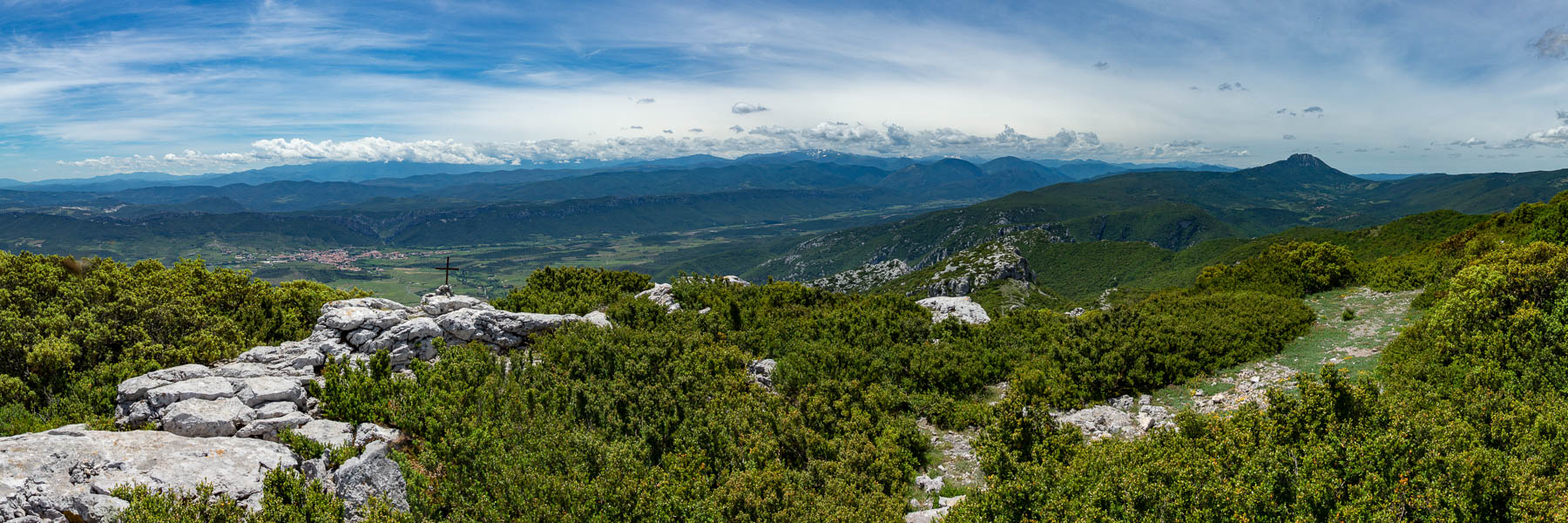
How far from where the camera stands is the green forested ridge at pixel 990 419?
11141 millimetres

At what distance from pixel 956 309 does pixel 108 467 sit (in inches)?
1388

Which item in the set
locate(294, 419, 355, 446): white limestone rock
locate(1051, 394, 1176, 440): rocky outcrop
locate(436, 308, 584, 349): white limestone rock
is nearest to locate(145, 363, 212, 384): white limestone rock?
locate(294, 419, 355, 446): white limestone rock

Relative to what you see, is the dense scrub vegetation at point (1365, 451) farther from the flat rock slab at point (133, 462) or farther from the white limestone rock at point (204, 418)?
the white limestone rock at point (204, 418)

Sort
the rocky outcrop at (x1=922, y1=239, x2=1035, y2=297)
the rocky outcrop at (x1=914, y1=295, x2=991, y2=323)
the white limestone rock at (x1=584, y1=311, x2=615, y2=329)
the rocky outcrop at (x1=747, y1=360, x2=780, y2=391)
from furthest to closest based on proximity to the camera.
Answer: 1. the rocky outcrop at (x1=922, y1=239, x2=1035, y2=297)
2. the rocky outcrop at (x1=914, y1=295, x2=991, y2=323)
3. the white limestone rock at (x1=584, y1=311, x2=615, y2=329)
4. the rocky outcrop at (x1=747, y1=360, x2=780, y2=391)

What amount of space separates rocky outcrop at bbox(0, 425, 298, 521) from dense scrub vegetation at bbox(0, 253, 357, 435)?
317 cm

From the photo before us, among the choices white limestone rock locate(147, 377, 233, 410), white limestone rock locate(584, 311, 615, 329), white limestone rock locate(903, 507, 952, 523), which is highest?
white limestone rock locate(147, 377, 233, 410)

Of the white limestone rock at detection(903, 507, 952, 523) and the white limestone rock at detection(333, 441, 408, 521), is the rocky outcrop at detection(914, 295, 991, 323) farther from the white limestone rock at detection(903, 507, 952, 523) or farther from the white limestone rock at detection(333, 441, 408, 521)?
the white limestone rock at detection(333, 441, 408, 521)

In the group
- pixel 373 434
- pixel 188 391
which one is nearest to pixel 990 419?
pixel 373 434

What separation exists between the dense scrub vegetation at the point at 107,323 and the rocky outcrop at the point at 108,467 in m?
3.17

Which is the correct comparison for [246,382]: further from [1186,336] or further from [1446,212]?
[1446,212]

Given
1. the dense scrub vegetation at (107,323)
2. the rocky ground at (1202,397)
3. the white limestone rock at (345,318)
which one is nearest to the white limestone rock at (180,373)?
the dense scrub vegetation at (107,323)

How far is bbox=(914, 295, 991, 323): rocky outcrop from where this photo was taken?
35.3 m

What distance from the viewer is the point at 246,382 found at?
54.8ft

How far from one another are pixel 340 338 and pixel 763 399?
16981 mm
